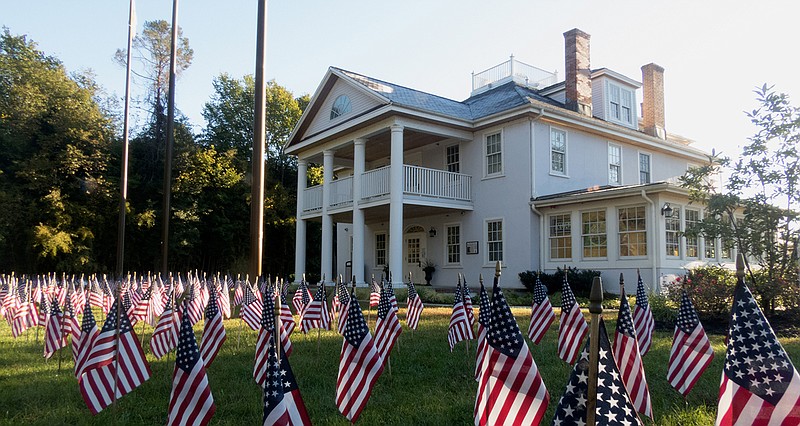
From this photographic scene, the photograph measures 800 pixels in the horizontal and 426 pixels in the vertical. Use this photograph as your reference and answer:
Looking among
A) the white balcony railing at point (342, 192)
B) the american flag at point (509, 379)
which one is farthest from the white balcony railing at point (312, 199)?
the american flag at point (509, 379)

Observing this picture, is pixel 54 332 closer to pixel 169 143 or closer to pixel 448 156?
A: pixel 169 143

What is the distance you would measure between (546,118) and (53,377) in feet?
52.1

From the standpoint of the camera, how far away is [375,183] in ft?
66.2

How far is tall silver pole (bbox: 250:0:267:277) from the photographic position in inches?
428

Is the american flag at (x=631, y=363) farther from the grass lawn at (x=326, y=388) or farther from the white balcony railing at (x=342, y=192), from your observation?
the white balcony railing at (x=342, y=192)

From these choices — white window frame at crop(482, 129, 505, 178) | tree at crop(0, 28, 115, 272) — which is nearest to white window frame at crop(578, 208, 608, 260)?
white window frame at crop(482, 129, 505, 178)

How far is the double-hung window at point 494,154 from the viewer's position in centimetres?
1997

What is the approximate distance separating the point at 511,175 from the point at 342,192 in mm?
6409

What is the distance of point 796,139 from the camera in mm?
11164

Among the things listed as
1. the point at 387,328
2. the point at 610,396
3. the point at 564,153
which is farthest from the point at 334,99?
the point at 610,396

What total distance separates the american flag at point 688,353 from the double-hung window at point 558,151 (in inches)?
554

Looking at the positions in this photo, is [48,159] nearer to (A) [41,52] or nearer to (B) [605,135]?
(A) [41,52]

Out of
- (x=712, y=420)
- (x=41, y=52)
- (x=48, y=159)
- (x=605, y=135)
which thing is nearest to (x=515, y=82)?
(x=605, y=135)

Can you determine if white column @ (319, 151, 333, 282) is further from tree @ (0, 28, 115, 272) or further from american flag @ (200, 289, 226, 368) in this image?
american flag @ (200, 289, 226, 368)
